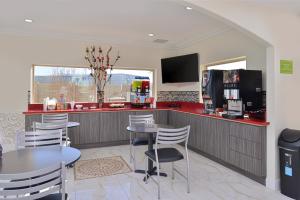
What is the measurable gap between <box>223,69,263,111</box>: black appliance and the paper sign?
1.84 ft

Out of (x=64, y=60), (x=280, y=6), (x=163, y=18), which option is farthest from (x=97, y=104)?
(x=280, y=6)

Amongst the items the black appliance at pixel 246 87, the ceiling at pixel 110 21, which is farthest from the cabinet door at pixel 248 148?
the ceiling at pixel 110 21

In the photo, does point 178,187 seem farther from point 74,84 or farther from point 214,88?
point 74,84

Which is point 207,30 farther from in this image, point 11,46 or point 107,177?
Answer: point 11,46

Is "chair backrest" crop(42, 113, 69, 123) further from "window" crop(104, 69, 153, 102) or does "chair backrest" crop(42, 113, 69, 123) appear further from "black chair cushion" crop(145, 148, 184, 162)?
"black chair cushion" crop(145, 148, 184, 162)

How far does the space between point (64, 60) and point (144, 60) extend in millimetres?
1972

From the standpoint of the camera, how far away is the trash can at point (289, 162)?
104 inches

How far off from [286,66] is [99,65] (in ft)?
12.8

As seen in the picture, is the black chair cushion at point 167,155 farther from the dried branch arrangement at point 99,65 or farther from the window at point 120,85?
the dried branch arrangement at point 99,65

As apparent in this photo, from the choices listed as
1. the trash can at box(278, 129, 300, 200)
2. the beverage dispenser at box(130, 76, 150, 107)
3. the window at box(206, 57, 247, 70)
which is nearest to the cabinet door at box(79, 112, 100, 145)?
the beverage dispenser at box(130, 76, 150, 107)

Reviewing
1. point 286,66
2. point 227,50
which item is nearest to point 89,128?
point 227,50

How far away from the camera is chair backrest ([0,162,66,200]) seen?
1333mm

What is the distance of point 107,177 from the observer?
3.26 metres

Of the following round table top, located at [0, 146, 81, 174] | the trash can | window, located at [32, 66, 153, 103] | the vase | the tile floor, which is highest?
window, located at [32, 66, 153, 103]
